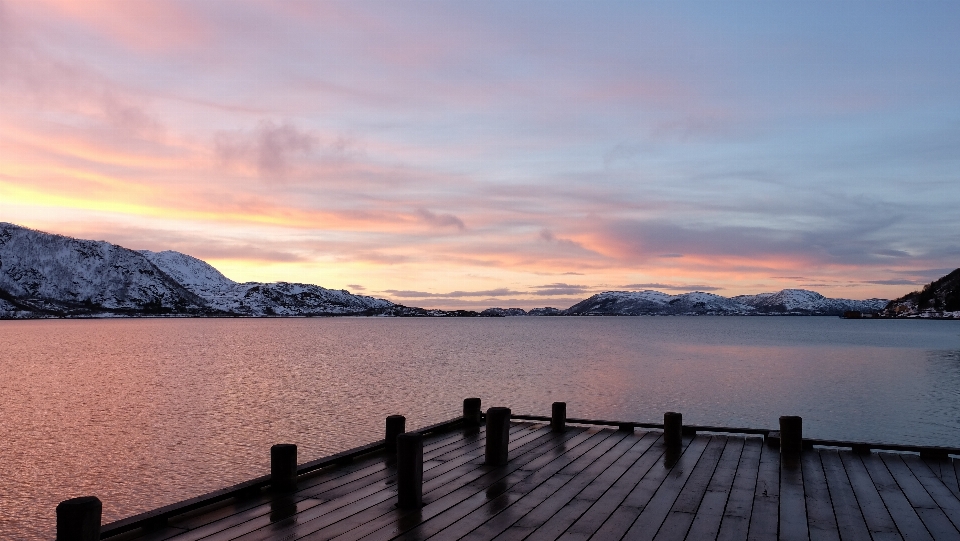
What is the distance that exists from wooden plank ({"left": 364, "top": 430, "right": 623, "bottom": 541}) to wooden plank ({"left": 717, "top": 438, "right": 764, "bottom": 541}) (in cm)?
287

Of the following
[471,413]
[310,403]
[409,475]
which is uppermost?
[409,475]

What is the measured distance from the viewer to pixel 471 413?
1795 centimetres

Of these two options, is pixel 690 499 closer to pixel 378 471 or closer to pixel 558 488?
pixel 558 488

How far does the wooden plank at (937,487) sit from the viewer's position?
9867 millimetres

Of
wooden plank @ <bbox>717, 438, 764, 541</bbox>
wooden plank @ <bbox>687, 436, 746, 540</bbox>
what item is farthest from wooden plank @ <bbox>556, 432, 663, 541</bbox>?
wooden plank @ <bbox>717, 438, 764, 541</bbox>

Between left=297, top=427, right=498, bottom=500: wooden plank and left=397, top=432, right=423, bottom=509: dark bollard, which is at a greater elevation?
left=397, top=432, right=423, bottom=509: dark bollard

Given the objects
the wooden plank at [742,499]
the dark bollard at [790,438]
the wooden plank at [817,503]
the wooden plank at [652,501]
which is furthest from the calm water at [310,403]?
the wooden plank at [817,503]

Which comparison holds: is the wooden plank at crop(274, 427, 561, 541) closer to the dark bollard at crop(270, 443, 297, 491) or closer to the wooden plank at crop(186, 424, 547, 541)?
the wooden plank at crop(186, 424, 547, 541)

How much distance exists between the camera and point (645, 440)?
15617 millimetres

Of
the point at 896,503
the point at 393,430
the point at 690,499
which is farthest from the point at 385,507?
the point at 896,503

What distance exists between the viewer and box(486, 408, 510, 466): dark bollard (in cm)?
1291

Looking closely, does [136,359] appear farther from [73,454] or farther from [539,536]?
[539,536]

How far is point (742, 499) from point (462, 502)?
4.53 metres

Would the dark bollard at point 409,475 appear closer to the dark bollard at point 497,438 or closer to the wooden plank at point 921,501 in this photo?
the dark bollard at point 497,438
